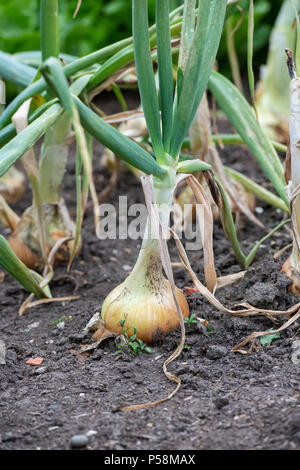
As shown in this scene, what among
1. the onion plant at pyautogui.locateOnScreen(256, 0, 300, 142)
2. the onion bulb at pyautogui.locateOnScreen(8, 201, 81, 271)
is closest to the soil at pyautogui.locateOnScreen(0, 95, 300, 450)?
the onion bulb at pyautogui.locateOnScreen(8, 201, 81, 271)

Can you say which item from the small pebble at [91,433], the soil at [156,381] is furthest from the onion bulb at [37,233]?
the small pebble at [91,433]

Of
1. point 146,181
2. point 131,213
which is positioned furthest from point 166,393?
point 131,213

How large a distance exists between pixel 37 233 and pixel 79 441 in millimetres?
856

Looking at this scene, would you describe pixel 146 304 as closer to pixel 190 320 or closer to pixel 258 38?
pixel 190 320

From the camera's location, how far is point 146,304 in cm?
136

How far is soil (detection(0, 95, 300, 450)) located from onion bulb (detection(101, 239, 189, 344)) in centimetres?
4

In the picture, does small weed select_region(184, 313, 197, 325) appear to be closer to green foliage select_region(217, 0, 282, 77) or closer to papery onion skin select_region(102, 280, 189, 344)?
papery onion skin select_region(102, 280, 189, 344)

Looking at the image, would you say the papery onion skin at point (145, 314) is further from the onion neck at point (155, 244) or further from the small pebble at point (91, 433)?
the small pebble at point (91, 433)

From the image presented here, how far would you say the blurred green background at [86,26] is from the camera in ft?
9.96

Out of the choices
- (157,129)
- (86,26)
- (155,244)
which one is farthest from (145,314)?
(86,26)

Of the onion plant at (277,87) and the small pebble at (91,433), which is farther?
the onion plant at (277,87)

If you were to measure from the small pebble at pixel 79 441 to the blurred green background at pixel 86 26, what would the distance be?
2257 mm

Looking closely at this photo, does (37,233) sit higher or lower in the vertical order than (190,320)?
higher
